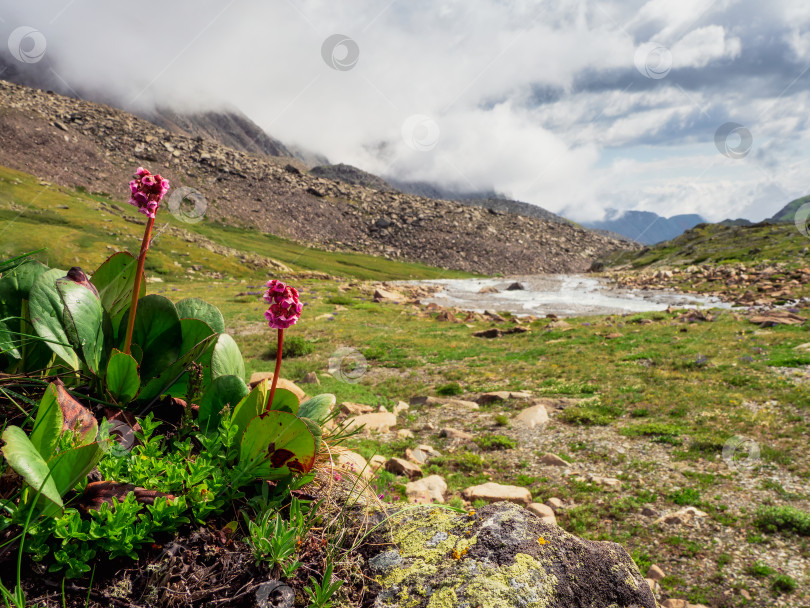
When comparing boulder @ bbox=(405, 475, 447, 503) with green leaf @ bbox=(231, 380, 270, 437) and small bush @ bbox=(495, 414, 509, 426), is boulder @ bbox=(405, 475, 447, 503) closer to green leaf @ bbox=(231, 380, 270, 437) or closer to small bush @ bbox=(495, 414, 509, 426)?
small bush @ bbox=(495, 414, 509, 426)

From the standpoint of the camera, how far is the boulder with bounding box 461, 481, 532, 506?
803 cm

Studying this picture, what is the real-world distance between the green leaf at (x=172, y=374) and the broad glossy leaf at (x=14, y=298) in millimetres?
762

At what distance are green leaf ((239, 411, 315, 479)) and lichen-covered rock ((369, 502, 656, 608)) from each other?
2.31ft

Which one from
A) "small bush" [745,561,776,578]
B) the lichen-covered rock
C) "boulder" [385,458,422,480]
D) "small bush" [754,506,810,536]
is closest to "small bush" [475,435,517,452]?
"boulder" [385,458,422,480]

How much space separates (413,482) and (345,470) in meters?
5.85

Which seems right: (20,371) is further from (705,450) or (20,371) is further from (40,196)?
(40,196)

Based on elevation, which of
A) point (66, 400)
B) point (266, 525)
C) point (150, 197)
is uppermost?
point (150, 197)

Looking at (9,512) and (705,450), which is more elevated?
(9,512)

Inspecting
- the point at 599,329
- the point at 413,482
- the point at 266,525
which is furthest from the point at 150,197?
the point at 599,329

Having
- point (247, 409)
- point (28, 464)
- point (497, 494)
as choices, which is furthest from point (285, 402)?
point (497, 494)

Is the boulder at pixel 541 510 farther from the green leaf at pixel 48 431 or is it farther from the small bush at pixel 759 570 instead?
the green leaf at pixel 48 431

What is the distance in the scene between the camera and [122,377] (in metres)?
2.57

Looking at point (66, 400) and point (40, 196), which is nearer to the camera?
point (66, 400)

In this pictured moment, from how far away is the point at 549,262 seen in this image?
188750 mm
